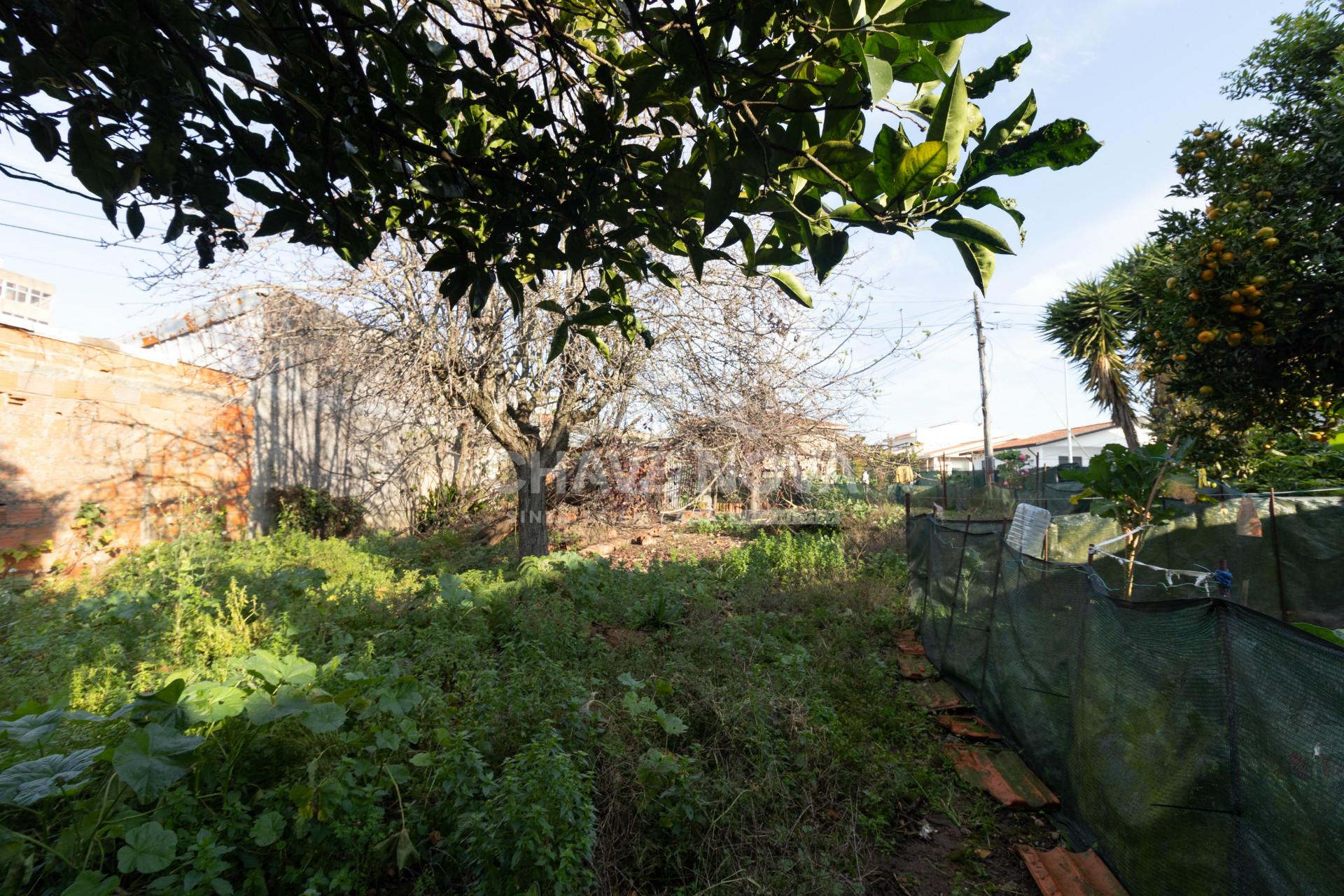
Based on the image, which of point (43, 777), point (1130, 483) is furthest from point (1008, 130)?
point (1130, 483)

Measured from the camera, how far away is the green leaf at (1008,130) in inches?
34.2

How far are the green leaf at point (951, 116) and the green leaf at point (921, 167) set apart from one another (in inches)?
0.7

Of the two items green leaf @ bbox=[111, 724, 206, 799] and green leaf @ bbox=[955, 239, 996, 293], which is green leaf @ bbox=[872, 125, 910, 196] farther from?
green leaf @ bbox=[111, 724, 206, 799]

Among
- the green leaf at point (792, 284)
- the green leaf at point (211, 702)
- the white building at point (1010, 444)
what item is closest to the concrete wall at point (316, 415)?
the green leaf at point (211, 702)

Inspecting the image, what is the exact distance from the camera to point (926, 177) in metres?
0.88

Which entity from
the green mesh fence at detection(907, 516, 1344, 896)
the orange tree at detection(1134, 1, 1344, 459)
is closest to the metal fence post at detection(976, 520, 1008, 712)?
the green mesh fence at detection(907, 516, 1344, 896)

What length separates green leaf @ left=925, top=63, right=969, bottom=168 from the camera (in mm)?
865

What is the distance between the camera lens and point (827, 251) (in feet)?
3.45

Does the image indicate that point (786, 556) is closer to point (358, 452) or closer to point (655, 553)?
point (655, 553)

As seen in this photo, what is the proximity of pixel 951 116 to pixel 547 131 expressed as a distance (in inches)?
38.8

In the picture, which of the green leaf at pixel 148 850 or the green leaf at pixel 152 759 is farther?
the green leaf at pixel 152 759

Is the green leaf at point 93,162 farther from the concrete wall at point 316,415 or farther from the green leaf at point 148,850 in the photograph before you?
the concrete wall at point 316,415

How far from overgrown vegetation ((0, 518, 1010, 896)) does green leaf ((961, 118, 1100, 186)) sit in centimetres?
222

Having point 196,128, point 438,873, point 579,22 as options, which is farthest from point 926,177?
point 438,873
